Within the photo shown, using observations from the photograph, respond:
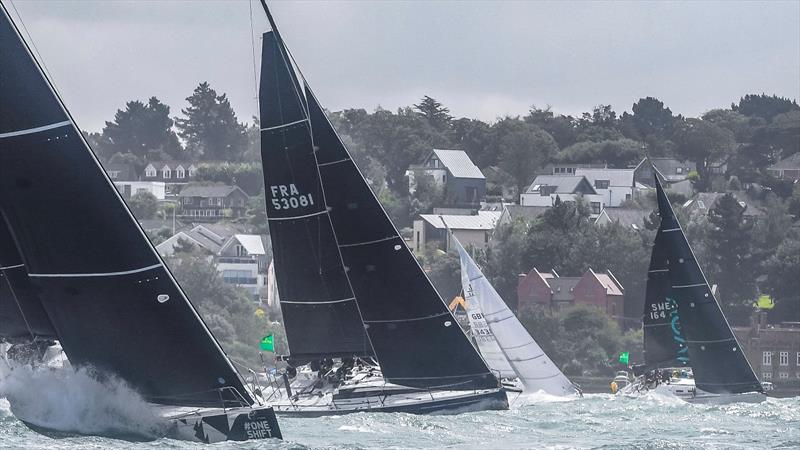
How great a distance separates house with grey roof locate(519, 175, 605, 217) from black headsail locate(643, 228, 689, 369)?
6372cm

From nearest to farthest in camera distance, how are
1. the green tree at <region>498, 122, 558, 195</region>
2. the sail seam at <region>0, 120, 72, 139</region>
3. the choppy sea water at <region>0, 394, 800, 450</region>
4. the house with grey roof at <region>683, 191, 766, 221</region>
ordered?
1. the sail seam at <region>0, 120, 72, 139</region>
2. the choppy sea water at <region>0, 394, 800, 450</region>
3. the house with grey roof at <region>683, 191, 766, 221</region>
4. the green tree at <region>498, 122, 558, 195</region>

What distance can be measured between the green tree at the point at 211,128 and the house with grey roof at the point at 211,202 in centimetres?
3029

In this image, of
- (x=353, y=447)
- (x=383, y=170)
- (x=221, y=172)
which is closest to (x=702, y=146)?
(x=383, y=170)

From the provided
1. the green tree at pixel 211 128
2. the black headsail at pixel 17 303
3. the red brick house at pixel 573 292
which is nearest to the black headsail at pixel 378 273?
the black headsail at pixel 17 303

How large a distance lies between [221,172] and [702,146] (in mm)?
38638

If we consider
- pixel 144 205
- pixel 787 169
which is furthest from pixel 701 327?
pixel 144 205

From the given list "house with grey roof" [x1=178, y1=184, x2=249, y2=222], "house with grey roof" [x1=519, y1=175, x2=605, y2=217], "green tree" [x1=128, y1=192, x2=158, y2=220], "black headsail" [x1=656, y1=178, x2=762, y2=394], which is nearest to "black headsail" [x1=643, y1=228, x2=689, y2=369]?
"black headsail" [x1=656, y1=178, x2=762, y2=394]

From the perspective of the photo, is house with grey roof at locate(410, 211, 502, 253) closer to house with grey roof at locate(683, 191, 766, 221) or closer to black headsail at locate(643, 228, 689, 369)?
house with grey roof at locate(683, 191, 766, 221)

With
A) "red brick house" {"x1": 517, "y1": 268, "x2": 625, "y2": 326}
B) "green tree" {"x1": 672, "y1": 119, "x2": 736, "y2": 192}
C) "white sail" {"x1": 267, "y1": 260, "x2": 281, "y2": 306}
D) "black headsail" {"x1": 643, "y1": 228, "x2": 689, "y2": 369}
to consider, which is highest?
"green tree" {"x1": 672, "y1": 119, "x2": 736, "y2": 192}

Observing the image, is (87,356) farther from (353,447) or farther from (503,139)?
(503,139)

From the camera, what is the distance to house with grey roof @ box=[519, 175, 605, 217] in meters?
112

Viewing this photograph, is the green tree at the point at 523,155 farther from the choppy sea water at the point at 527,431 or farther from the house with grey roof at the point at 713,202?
the choppy sea water at the point at 527,431

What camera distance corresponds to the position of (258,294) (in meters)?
98.8

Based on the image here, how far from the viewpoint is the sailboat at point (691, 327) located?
44.8 metres
